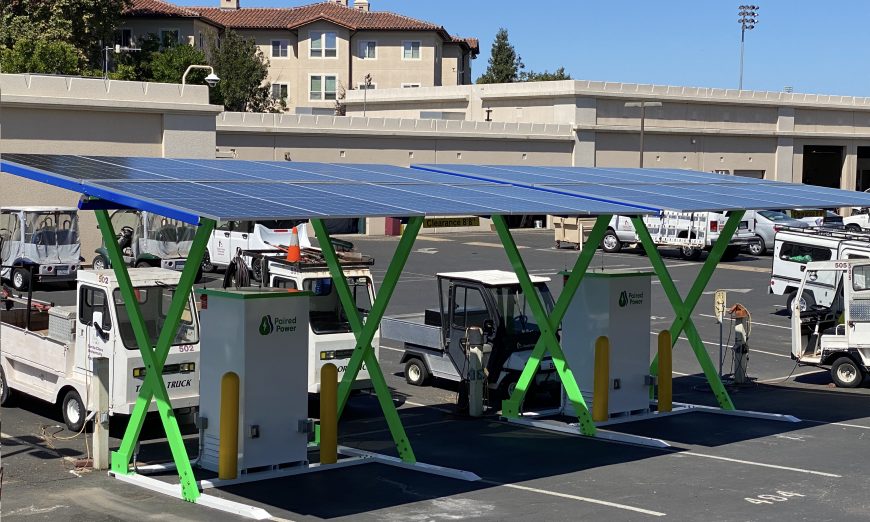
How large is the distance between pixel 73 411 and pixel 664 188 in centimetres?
969

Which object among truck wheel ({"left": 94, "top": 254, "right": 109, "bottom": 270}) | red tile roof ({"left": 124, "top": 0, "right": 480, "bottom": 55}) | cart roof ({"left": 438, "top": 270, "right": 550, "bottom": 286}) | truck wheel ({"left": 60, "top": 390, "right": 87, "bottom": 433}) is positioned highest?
red tile roof ({"left": 124, "top": 0, "right": 480, "bottom": 55})

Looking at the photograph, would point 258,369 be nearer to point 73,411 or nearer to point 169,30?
point 73,411

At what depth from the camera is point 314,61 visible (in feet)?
294

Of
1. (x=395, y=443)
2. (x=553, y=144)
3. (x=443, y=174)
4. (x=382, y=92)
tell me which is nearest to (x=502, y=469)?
(x=395, y=443)

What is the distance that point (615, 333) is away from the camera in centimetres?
1695

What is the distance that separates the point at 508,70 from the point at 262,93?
41.0 metres

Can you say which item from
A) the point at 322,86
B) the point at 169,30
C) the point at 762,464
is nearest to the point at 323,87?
the point at 322,86

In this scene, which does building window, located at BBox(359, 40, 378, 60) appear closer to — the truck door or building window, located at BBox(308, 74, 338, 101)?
building window, located at BBox(308, 74, 338, 101)

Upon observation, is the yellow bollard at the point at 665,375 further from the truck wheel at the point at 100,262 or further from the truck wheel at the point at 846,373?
the truck wheel at the point at 100,262

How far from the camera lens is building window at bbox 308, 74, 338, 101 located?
291ft

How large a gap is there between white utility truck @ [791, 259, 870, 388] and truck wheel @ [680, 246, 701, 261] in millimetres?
22361

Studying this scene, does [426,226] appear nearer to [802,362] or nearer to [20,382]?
[802,362]

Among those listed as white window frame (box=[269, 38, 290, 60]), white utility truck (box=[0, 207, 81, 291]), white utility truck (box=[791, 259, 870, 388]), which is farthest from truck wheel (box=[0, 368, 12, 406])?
white window frame (box=[269, 38, 290, 60])

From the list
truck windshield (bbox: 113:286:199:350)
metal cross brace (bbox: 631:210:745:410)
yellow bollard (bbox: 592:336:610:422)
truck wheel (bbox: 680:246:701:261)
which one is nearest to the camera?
truck windshield (bbox: 113:286:199:350)
